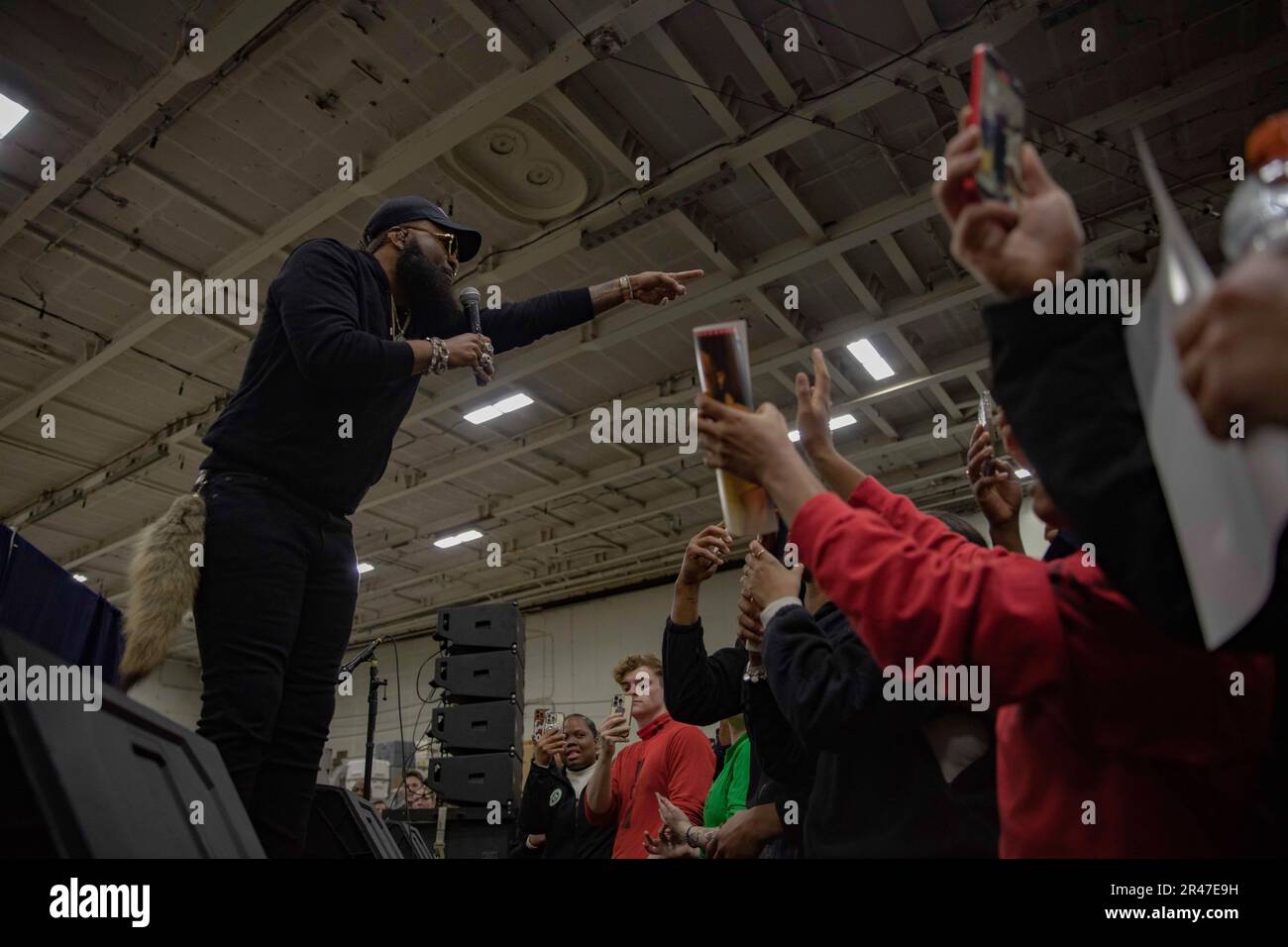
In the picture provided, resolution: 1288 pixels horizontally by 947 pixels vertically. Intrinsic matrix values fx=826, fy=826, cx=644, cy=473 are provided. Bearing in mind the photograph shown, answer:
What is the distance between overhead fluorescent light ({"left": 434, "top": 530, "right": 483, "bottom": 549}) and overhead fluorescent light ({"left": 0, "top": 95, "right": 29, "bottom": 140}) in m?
6.52

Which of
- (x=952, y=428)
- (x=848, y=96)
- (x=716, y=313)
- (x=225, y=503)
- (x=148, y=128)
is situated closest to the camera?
(x=225, y=503)

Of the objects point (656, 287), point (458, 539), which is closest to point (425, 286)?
point (656, 287)

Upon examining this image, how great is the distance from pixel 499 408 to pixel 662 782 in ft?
17.4

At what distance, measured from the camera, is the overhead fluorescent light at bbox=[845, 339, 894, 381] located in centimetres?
697

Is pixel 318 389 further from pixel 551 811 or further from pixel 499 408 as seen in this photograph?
pixel 499 408

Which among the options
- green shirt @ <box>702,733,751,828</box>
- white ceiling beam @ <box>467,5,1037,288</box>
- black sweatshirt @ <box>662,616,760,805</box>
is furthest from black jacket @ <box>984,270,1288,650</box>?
white ceiling beam @ <box>467,5,1037,288</box>

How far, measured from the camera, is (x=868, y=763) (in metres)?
1.31

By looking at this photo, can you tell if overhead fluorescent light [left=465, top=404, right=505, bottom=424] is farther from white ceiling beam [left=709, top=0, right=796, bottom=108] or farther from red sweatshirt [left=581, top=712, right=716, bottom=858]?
red sweatshirt [left=581, top=712, right=716, bottom=858]

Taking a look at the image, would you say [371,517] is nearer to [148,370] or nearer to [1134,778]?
[148,370]

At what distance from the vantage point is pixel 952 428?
8.17 meters

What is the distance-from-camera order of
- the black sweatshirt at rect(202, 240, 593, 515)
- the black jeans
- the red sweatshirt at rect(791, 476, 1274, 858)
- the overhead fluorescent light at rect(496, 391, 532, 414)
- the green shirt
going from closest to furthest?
the red sweatshirt at rect(791, 476, 1274, 858) < the black jeans < the black sweatshirt at rect(202, 240, 593, 515) < the green shirt < the overhead fluorescent light at rect(496, 391, 532, 414)

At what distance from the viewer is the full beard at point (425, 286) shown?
1.90 metres
